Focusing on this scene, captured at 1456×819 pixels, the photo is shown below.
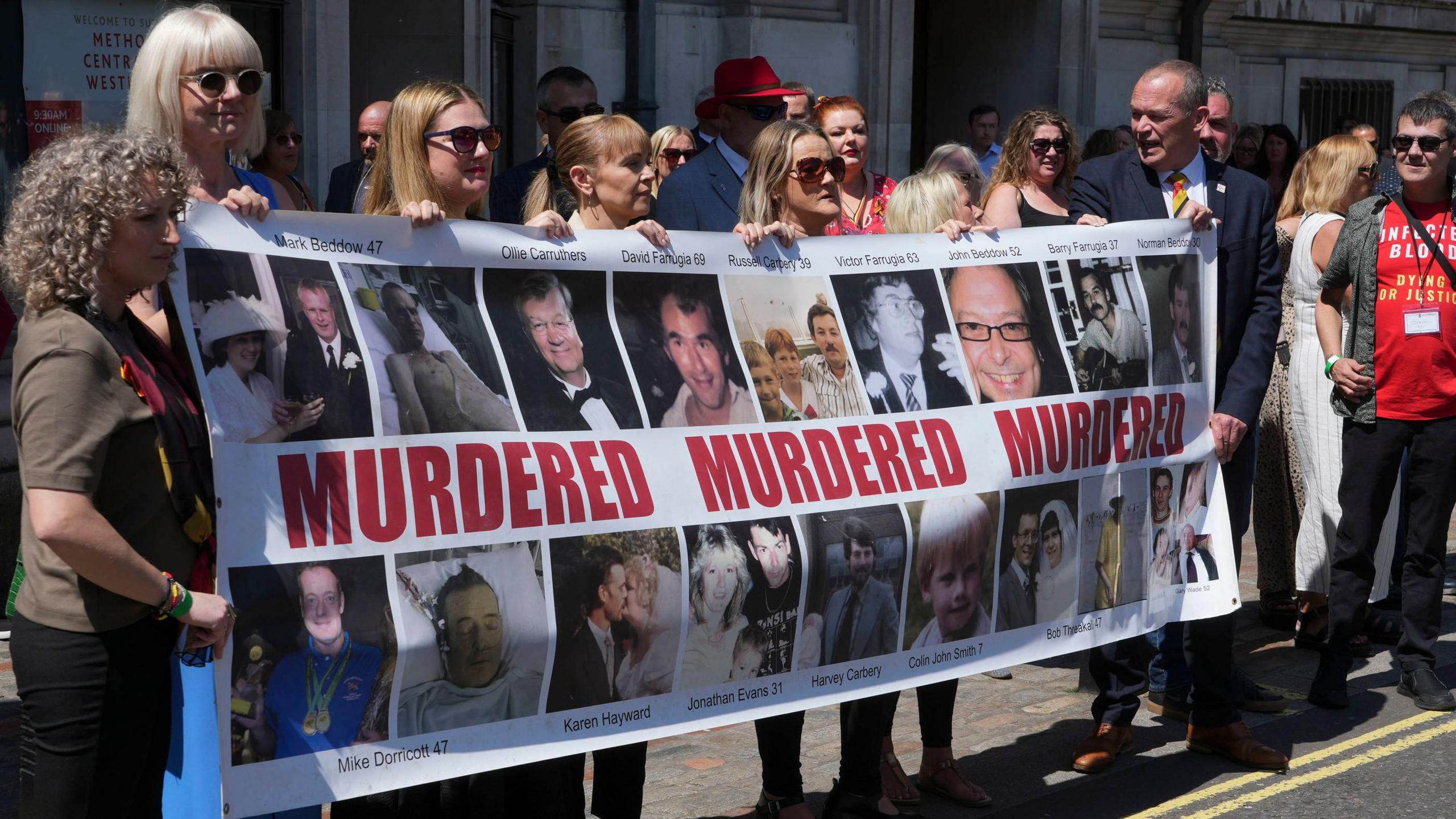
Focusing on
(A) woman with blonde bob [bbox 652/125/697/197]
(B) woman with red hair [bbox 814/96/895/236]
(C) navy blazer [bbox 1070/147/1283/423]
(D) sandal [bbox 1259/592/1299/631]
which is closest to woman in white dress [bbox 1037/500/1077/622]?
(C) navy blazer [bbox 1070/147/1283/423]

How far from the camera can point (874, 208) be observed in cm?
606

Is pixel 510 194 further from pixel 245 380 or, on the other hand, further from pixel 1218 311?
pixel 245 380

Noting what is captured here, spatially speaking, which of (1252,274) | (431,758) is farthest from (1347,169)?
(431,758)

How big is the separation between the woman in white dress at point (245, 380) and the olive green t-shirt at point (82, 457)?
24 cm

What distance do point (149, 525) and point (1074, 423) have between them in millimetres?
2840

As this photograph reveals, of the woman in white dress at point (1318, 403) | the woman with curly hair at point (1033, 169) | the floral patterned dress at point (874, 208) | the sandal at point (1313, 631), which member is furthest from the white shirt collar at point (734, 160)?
the sandal at point (1313, 631)

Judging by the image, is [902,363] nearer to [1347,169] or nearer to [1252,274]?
[1252,274]

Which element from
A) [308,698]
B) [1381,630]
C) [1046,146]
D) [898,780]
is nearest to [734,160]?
[1046,146]

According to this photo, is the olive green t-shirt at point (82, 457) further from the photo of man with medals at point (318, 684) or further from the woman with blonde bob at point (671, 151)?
the woman with blonde bob at point (671, 151)

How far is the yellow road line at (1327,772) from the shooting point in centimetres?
494

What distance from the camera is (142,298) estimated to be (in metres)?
3.38

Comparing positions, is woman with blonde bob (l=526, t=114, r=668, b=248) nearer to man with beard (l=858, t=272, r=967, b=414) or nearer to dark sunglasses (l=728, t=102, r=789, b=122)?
man with beard (l=858, t=272, r=967, b=414)

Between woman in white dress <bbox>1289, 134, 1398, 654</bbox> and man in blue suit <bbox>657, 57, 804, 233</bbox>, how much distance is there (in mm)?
2529

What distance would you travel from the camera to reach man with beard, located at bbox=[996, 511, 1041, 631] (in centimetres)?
458
